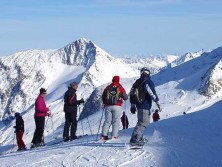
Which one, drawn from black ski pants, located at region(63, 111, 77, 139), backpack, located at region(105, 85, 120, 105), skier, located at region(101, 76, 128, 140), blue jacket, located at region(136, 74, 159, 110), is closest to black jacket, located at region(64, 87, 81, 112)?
black ski pants, located at region(63, 111, 77, 139)

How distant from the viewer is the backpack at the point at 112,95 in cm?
1677

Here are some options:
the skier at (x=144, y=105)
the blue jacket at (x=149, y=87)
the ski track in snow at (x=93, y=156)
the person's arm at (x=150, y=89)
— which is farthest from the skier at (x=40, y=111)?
the person's arm at (x=150, y=89)

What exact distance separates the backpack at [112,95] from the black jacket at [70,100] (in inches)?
147

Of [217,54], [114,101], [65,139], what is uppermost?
[217,54]

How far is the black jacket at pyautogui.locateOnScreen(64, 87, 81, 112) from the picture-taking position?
20.4 metres

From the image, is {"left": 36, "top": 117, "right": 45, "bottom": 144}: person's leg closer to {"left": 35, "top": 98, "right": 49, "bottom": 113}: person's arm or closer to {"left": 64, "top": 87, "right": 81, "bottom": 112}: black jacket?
{"left": 35, "top": 98, "right": 49, "bottom": 113}: person's arm

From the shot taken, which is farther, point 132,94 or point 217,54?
Result: point 217,54

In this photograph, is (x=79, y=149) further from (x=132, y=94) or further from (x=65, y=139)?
(x=65, y=139)

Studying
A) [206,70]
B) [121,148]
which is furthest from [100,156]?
[206,70]

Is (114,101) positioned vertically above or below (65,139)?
above

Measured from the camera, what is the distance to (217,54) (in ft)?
399

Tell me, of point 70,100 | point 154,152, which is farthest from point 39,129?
point 154,152

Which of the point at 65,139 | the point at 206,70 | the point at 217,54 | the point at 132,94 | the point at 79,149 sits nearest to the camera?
the point at 132,94

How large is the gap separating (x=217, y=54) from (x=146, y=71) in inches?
4317
